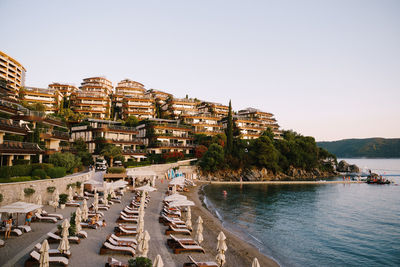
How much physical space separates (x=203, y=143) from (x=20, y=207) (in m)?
52.5

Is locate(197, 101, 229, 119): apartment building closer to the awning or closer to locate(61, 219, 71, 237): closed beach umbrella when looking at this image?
the awning

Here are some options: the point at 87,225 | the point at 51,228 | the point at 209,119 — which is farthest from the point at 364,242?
the point at 209,119

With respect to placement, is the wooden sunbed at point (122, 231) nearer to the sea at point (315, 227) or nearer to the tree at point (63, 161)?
the sea at point (315, 227)

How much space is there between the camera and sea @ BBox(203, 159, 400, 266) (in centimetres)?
1786

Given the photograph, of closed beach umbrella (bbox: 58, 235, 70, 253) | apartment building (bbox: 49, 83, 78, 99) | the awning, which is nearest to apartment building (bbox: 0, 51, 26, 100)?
apartment building (bbox: 49, 83, 78, 99)

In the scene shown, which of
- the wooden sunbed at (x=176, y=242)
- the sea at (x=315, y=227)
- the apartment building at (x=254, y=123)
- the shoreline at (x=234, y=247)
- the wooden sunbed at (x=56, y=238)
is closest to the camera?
the wooden sunbed at (x=56, y=238)

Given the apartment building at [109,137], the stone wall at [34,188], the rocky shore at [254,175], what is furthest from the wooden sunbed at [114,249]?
the rocky shore at [254,175]

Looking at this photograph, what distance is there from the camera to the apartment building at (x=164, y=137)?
6065 cm

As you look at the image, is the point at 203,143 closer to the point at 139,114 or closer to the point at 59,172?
the point at 139,114

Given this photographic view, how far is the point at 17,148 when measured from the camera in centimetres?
2670

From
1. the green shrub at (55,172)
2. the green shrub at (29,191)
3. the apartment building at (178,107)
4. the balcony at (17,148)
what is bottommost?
the green shrub at (29,191)

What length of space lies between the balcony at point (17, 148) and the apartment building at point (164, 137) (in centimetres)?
3175

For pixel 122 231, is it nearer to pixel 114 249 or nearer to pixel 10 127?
pixel 114 249

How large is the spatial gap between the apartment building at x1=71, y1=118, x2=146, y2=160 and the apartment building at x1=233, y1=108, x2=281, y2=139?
41.6m
